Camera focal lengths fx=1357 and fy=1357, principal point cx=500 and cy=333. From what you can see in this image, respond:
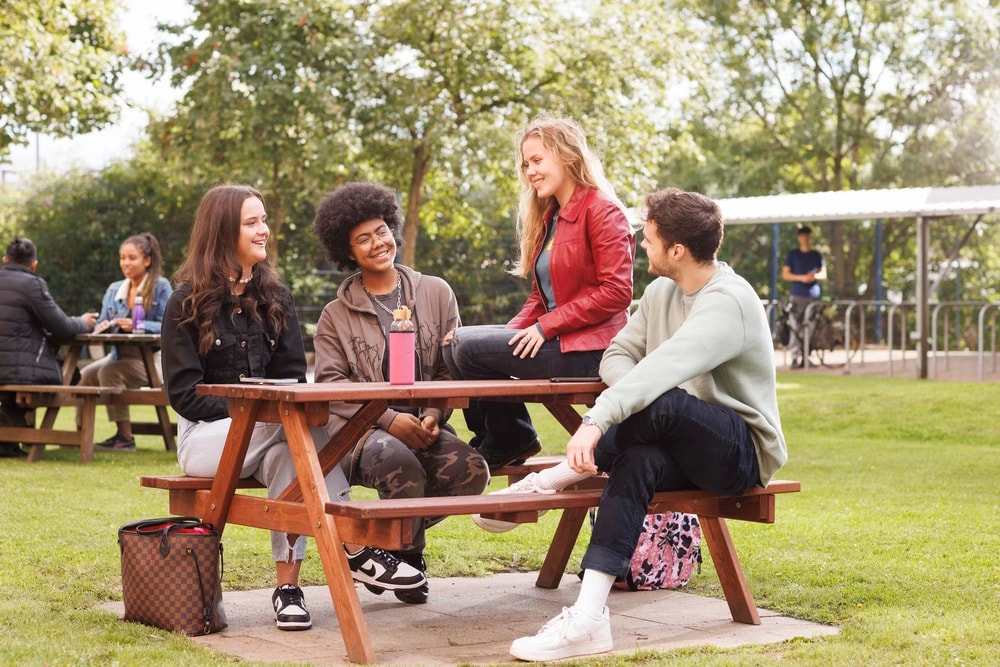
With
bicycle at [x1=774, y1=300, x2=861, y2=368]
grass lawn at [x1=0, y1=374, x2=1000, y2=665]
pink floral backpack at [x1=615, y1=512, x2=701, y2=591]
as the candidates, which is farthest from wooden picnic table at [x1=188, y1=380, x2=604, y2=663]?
bicycle at [x1=774, y1=300, x2=861, y2=368]

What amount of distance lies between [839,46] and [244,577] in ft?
93.5

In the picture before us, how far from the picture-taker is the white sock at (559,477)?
4.62 meters

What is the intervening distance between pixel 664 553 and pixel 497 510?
4.81 feet

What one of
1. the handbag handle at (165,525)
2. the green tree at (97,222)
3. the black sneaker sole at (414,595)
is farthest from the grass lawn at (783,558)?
the green tree at (97,222)

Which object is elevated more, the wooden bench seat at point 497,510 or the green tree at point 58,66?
the green tree at point 58,66

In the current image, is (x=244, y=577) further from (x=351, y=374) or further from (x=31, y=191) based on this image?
(x=31, y=191)

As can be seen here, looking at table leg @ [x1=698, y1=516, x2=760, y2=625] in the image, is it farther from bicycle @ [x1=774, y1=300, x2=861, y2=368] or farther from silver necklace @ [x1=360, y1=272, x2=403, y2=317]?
bicycle @ [x1=774, y1=300, x2=861, y2=368]

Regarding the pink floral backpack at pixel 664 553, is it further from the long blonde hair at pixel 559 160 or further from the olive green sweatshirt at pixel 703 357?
the long blonde hair at pixel 559 160

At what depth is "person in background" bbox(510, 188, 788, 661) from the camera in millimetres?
4109

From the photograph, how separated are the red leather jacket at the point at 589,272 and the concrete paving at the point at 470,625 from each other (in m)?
0.99

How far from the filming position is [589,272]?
198 inches

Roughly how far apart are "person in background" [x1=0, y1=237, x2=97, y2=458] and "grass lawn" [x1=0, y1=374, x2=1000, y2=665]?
0.67 metres

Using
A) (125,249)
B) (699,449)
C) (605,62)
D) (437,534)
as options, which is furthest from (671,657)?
(605,62)

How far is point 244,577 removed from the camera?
5449mm
